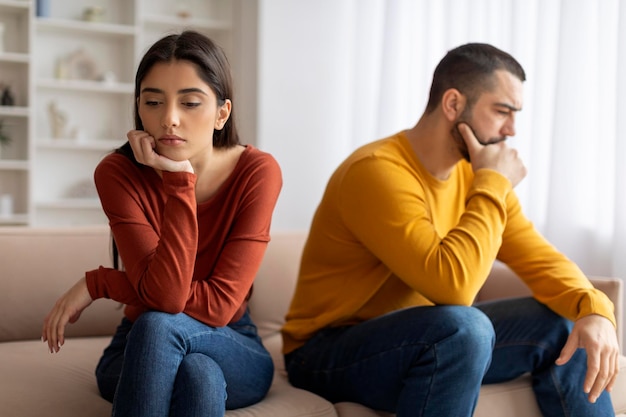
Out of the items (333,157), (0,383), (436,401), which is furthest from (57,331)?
(333,157)

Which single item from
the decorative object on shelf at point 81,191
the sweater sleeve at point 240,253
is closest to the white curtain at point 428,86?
the decorative object on shelf at point 81,191

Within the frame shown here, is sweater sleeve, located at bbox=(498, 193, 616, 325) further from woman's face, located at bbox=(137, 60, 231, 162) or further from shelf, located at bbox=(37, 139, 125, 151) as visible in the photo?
shelf, located at bbox=(37, 139, 125, 151)

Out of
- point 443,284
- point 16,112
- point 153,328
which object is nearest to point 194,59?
point 153,328

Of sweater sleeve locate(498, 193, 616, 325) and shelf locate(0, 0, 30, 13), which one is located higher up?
shelf locate(0, 0, 30, 13)

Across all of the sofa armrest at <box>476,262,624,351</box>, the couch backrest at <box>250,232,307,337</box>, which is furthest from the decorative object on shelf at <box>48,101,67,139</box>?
the sofa armrest at <box>476,262,624,351</box>

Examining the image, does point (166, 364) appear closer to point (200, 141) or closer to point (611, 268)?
point (200, 141)

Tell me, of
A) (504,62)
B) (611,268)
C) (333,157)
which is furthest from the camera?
(333,157)

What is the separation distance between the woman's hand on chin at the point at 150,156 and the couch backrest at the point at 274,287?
0.72 metres

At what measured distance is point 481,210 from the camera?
1.66 m

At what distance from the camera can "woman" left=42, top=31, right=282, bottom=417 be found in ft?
4.48

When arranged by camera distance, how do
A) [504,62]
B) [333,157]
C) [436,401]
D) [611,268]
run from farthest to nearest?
1. [333,157]
2. [611,268]
3. [504,62]
4. [436,401]

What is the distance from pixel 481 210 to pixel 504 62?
377 mm

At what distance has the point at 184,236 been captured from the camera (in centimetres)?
150

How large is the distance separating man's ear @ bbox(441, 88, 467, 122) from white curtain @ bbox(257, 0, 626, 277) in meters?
1.05
